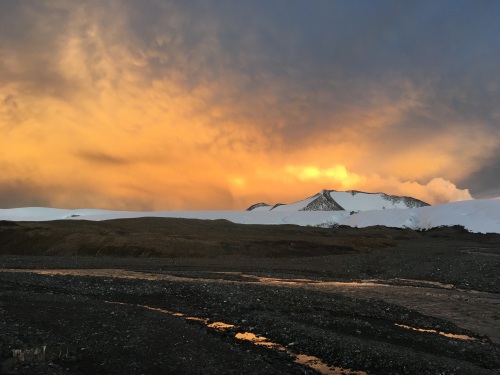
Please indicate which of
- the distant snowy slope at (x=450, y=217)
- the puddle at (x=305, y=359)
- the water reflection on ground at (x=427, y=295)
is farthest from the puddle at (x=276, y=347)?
the distant snowy slope at (x=450, y=217)

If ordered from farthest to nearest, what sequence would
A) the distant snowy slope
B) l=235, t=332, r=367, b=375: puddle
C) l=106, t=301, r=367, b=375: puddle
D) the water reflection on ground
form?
the distant snowy slope, the water reflection on ground, l=106, t=301, r=367, b=375: puddle, l=235, t=332, r=367, b=375: puddle

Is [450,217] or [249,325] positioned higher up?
[450,217]

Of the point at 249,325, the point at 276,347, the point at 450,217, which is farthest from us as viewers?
the point at 450,217

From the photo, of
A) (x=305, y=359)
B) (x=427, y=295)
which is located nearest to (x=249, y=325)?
(x=305, y=359)

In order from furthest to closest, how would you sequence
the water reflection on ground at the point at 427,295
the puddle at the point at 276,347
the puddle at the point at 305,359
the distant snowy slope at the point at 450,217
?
the distant snowy slope at the point at 450,217, the water reflection on ground at the point at 427,295, the puddle at the point at 276,347, the puddle at the point at 305,359

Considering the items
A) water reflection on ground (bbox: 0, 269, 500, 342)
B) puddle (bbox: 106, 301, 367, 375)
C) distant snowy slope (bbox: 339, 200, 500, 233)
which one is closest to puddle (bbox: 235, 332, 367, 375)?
puddle (bbox: 106, 301, 367, 375)

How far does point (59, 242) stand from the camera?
2931 inches

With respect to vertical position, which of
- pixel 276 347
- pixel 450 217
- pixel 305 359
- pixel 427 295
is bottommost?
pixel 305 359

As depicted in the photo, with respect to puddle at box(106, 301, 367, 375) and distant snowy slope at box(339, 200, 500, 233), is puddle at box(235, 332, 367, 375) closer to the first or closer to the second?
puddle at box(106, 301, 367, 375)

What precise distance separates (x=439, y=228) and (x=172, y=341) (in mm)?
168033

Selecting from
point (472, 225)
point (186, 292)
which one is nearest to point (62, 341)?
point (186, 292)

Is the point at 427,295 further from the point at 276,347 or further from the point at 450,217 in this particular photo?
the point at 450,217

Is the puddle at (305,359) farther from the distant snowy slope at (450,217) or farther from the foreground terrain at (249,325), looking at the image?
the distant snowy slope at (450,217)

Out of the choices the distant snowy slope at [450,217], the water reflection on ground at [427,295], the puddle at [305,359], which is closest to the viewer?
the puddle at [305,359]
